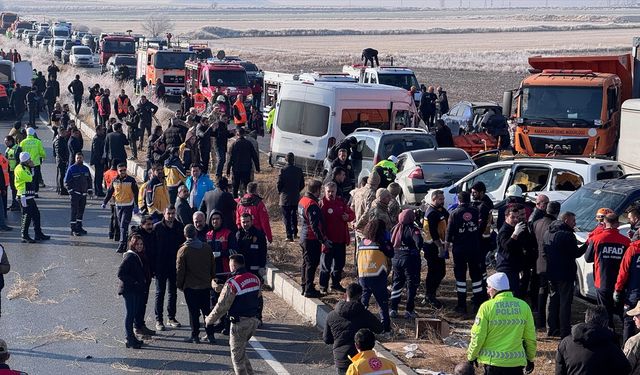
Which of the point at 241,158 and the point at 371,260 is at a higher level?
the point at 371,260

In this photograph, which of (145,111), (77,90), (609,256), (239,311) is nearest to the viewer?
(239,311)

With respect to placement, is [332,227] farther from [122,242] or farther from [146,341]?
[122,242]

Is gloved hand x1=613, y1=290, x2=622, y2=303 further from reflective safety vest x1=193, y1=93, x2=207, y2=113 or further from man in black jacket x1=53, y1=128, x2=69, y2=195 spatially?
reflective safety vest x1=193, y1=93, x2=207, y2=113

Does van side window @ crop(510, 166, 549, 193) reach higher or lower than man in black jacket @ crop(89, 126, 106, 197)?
higher

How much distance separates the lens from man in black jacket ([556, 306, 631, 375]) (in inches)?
326

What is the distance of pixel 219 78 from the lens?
38.5 meters

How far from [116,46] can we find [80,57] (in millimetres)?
6179

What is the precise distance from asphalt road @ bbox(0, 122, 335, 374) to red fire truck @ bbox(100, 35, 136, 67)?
141ft

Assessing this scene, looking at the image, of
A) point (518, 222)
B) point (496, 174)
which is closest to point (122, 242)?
point (496, 174)

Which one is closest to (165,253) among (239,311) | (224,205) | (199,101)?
(224,205)

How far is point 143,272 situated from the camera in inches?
489

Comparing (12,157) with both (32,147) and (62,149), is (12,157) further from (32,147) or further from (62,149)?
(62,149)

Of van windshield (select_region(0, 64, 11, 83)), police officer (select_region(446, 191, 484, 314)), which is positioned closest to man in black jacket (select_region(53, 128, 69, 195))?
police officer (select_region(446, 191, 484, 314))

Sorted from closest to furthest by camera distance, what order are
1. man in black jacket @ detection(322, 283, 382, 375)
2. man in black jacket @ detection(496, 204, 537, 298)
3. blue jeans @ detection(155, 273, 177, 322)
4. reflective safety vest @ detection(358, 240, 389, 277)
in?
1. man in black jacket @ detection(322, 283, 382, 375)
2. man in black jacket @ detection(496, 204, 537, 298)
3. reflective safety vest @ detection(358, 240, 389, 277)
4. blue jeans @ detection(155, 273, 177, 322)
